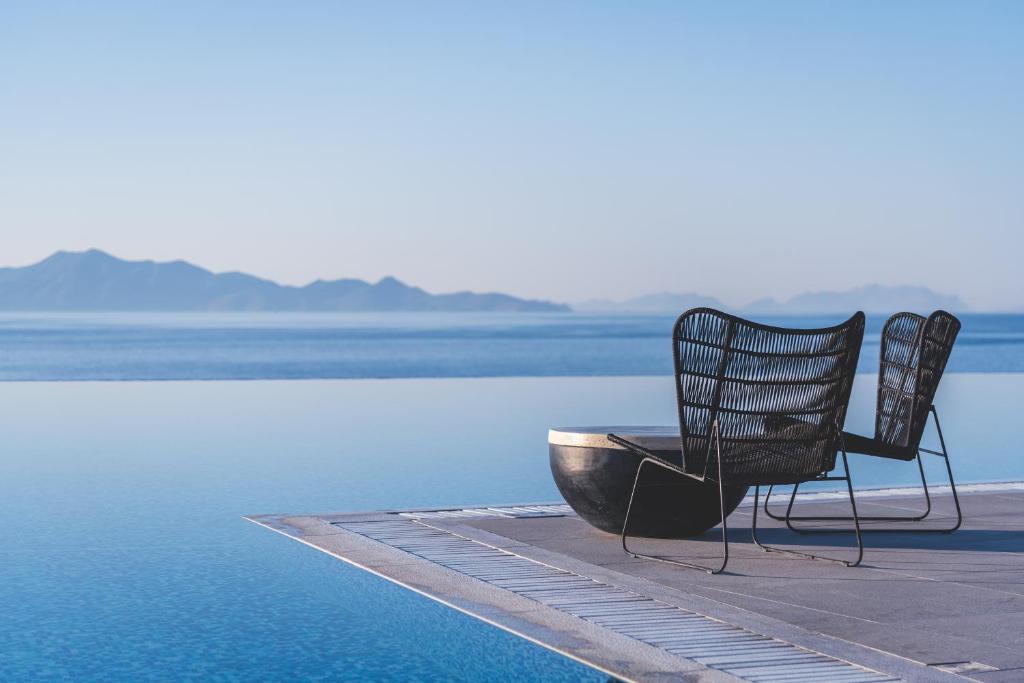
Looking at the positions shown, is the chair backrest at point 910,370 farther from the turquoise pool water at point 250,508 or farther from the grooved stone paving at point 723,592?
the turquoise pool water at point 250,508

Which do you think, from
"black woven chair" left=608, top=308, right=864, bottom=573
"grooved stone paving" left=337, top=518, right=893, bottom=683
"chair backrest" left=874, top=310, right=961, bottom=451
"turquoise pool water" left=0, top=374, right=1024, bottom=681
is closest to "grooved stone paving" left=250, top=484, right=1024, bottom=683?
"grooved stone paving" left=337, top=518, right=893, bottom=683

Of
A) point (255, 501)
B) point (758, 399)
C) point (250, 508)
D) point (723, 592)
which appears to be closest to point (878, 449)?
point (758, 399)

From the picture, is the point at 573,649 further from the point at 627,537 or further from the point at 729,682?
the point at 627,537

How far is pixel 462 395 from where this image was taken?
62.4ft

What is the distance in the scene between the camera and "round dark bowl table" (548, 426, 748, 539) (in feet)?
19.7

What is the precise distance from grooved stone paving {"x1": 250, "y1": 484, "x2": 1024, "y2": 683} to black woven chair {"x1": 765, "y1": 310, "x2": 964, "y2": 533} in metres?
0.34

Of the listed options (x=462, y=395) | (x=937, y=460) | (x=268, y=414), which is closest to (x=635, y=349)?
(x=462, y=395)

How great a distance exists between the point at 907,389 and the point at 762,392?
4.25ft

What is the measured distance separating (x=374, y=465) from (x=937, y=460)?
15.4ft

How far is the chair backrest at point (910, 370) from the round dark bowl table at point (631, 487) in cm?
90

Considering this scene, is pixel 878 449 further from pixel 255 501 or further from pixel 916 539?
pixel 255 501

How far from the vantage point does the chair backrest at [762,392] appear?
5406 mm

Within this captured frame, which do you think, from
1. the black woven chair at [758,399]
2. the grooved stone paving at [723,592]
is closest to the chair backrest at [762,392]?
the black woven chair at [758,399]

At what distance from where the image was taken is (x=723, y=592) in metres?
4.94
